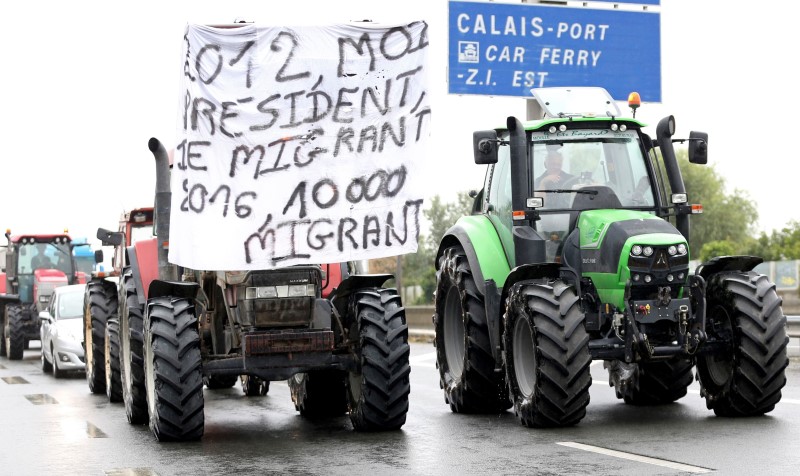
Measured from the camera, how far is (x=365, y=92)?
11.2m

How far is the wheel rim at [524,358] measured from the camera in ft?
37.9

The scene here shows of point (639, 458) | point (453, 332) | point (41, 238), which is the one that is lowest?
point (639, 458)

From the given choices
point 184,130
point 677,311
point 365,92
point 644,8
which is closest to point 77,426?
point 184,130

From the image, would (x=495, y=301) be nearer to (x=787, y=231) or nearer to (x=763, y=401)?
(x=763, y=401)

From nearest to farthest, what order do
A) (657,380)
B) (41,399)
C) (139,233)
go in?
(657,380) < (41,399) < (139,233)

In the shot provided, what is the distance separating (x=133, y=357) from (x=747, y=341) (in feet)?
18.9

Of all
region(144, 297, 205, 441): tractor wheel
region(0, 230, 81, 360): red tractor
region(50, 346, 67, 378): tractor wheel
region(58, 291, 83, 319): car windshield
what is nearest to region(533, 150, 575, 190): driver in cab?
region(144, 297, 205, 441): tractor wheel

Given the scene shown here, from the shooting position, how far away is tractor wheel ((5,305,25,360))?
27906 millimetres

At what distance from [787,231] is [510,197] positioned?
62.9 meters

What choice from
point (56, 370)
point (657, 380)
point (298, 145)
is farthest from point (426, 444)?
point (56, 370)

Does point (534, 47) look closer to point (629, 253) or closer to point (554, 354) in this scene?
point (629, 253)

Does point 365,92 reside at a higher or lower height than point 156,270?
higher

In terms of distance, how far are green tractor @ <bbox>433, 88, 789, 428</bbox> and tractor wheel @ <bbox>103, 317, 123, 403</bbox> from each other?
4323mm

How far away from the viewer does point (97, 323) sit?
57.1 feet
